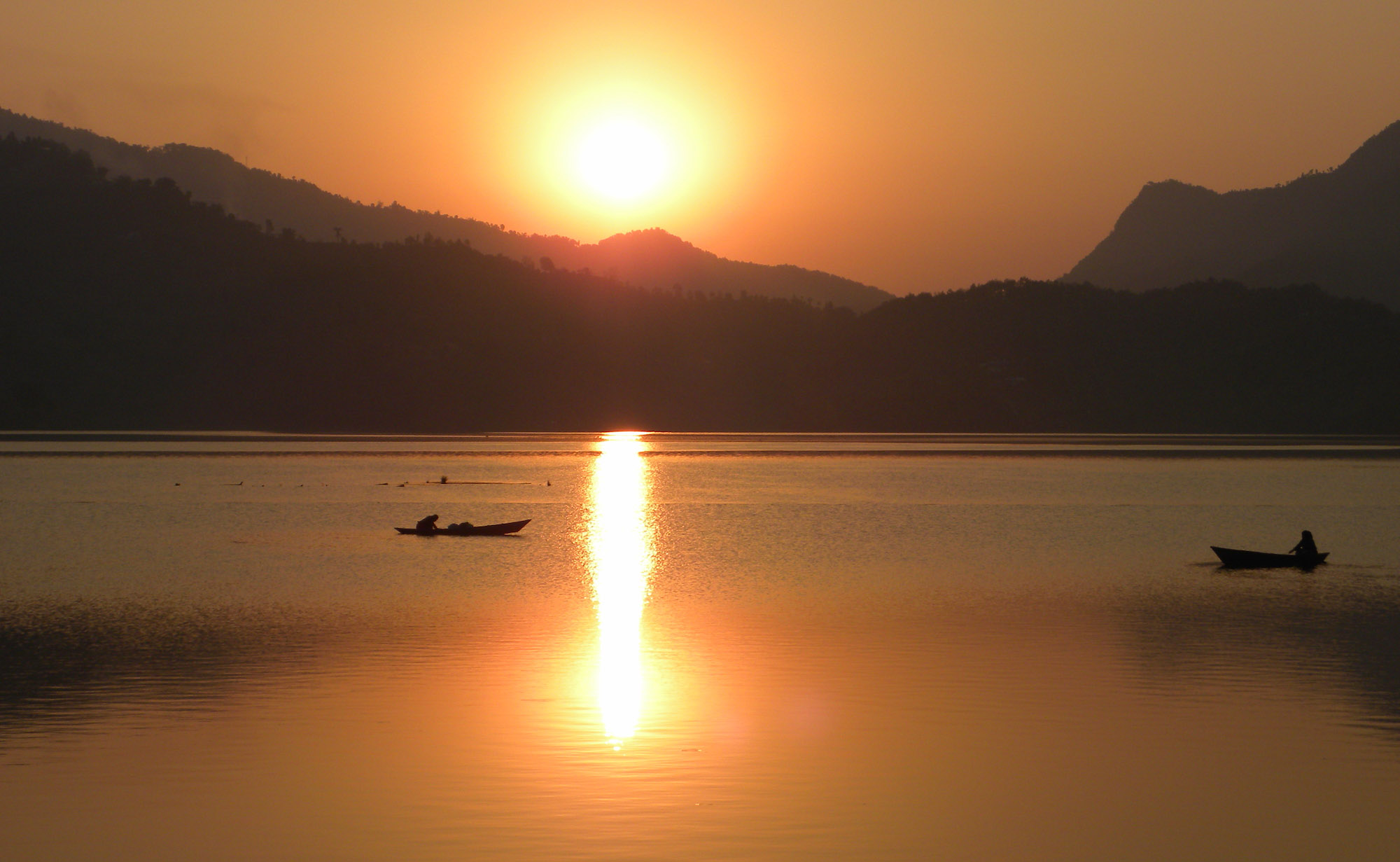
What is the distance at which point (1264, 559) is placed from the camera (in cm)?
4203

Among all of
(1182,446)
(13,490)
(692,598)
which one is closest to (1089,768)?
(692,598)

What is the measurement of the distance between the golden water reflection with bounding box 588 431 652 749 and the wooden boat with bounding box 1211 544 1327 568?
1810 centimetres

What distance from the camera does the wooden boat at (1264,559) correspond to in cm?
4197

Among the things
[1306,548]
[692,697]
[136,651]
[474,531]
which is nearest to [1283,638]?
[692,697]

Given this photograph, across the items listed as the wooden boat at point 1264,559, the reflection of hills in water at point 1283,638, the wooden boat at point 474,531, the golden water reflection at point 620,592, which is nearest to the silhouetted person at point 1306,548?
the wooden boat at point 1264,559

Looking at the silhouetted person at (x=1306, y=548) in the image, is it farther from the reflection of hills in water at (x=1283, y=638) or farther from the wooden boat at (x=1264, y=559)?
the reflection of hills in water at (x=1283, y=638)

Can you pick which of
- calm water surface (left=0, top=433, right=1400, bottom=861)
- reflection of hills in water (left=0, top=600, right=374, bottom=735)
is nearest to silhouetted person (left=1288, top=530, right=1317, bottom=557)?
calm water surface (left=0, top=433, right=1400, bottom=861)

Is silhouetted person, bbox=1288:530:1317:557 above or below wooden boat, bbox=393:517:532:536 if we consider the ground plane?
above

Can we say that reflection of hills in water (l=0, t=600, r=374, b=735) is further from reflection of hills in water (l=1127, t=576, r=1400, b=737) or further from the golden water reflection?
reflection of hills in water (l=1127, t=576, r=1400, b=737)

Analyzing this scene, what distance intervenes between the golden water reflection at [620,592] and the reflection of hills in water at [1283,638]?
9310 millimetres

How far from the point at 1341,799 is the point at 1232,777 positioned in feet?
4.51

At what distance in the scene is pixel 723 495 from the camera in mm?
83062

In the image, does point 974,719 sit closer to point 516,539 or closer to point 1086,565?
point 1086,565

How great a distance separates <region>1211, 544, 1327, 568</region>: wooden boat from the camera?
138 feet
